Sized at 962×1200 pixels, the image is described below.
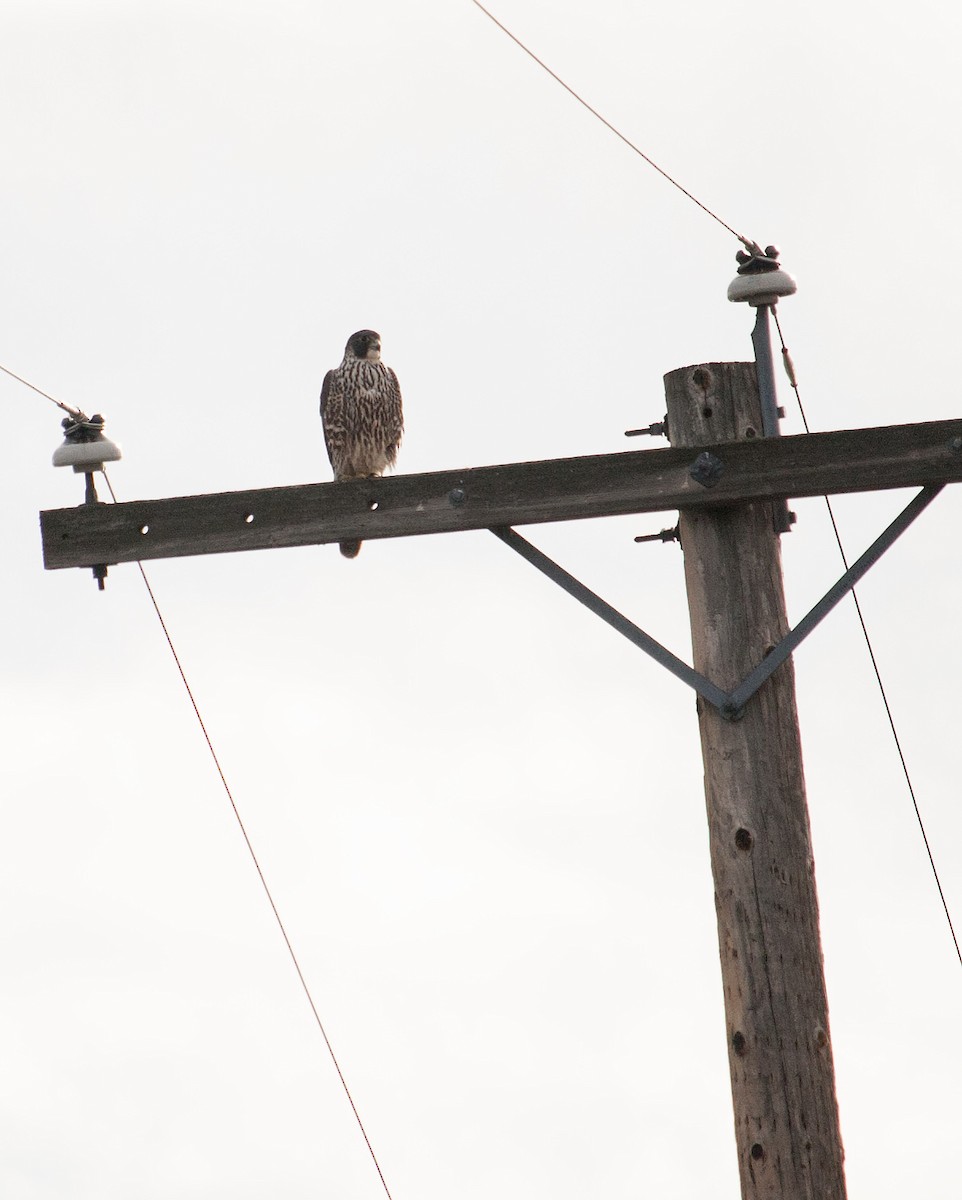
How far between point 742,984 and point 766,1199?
1.90ft

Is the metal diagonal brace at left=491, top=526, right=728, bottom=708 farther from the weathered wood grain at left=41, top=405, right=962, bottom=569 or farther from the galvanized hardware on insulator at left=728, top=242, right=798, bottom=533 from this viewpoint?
the galvanized hardware on insulator at left=728, top=242, right=798, bottom=533

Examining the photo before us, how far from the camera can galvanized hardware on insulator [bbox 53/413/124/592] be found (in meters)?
7.02

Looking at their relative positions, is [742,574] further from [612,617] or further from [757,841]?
[757,841]

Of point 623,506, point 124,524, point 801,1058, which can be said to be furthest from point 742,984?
point 124,524

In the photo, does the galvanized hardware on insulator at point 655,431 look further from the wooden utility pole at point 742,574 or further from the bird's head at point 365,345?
the bird's head at point 365,345

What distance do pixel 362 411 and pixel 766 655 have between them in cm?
412

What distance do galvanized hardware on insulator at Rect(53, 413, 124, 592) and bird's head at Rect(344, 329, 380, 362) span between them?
283cm

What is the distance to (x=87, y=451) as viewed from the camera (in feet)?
23.1

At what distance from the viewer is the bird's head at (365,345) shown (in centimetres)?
984

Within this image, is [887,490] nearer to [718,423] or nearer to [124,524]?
[718,423]

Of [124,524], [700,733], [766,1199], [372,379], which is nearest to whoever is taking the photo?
[766,1199]

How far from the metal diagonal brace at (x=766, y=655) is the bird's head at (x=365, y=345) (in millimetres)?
3789

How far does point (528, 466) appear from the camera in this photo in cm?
630

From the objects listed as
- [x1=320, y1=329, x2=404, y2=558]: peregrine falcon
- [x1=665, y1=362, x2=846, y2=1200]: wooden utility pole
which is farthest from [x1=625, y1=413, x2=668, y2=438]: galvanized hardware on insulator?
[x1=320, y1=329, x2=404, y2=558]: peregrine falcon
